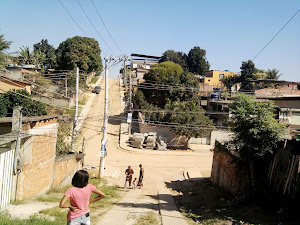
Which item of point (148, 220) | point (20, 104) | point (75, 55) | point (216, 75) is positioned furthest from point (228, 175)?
point (216, 75)

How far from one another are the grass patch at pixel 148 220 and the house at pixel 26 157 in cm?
409

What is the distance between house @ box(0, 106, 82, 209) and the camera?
8578mm

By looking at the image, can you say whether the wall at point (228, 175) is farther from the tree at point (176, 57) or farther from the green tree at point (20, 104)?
the tree at point (176, 57)

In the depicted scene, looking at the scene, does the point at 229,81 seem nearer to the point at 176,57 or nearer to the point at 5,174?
the point at 176,57

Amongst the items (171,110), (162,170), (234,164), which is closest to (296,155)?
(234,164)

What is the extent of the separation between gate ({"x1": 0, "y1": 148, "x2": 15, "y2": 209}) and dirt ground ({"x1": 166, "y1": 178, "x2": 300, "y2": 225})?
19.3 ft

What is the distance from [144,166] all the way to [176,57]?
41.6 metres

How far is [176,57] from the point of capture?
6234cm

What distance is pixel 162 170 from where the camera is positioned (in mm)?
23891

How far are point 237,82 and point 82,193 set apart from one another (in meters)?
54.0

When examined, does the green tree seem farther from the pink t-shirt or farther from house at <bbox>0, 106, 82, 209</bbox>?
the pink t-shirt

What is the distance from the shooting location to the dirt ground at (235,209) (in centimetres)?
777

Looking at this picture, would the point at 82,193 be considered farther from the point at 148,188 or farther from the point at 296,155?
the point at 148,188

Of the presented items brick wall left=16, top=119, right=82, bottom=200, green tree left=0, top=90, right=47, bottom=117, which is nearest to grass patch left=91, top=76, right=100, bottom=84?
green tree left=0, top=90, right=47, bottom=117
